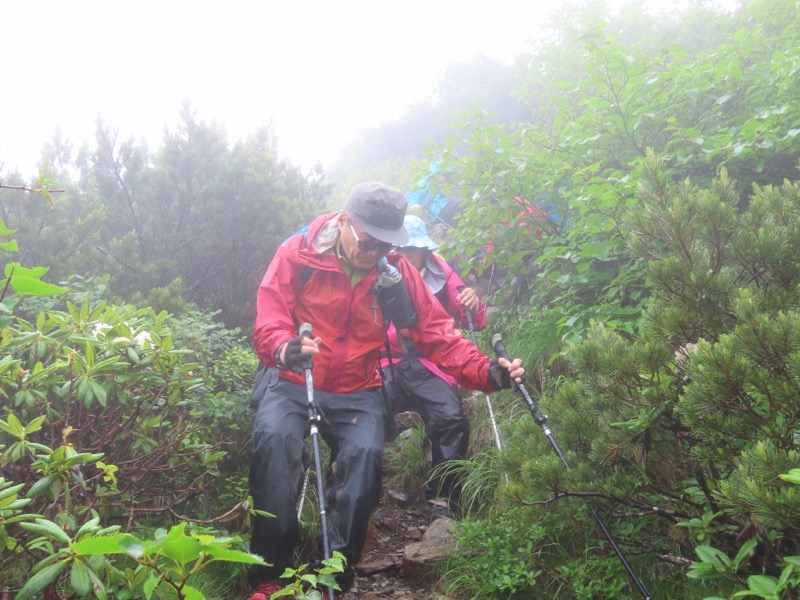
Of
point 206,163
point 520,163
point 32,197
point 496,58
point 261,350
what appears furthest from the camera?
point 496,58

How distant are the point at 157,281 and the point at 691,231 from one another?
20.6ft

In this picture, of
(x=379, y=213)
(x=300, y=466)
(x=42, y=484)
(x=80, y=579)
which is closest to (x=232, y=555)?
(x=80, y=579)

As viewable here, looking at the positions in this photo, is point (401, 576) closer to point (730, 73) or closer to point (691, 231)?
point (691, 231)

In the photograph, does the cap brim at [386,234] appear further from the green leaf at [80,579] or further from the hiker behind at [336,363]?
the green leaf at [80,579]

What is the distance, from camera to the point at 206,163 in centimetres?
872

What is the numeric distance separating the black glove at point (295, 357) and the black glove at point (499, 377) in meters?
1.13

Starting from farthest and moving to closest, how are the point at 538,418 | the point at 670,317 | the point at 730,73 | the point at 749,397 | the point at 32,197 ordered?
the point at 32,197
the point at 730,73
the point at 538,418
the point at 670,317
the point at 749,397

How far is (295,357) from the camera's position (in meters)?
3.26

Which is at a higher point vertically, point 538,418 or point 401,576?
point 538,418

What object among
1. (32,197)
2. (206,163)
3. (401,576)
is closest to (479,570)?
(401,576)

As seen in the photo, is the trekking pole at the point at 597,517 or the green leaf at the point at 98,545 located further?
the trekking pole at the point at 597,517

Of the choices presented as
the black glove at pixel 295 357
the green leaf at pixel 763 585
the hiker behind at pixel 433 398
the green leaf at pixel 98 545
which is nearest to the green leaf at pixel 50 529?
the green leaf at pixel 98 545

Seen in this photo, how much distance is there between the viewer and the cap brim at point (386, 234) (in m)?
3.77

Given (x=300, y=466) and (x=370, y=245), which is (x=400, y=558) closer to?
(x=300, y=466)
